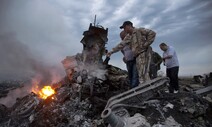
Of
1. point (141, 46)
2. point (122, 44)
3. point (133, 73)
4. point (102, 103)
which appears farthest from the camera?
point (102, 103)

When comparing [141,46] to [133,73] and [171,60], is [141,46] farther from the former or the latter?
[171,60]

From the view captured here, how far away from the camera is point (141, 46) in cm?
617

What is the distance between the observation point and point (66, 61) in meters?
10.8

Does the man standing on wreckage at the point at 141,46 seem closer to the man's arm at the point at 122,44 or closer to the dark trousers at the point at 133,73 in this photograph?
the man's arm at the point at 122,44

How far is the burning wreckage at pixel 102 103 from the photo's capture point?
5145 mm

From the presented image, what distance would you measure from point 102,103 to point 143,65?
8.19ft

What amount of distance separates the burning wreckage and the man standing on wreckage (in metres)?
0.56

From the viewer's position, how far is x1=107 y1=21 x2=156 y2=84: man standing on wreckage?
19.8 feet

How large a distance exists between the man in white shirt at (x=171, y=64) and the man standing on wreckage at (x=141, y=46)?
0.98m

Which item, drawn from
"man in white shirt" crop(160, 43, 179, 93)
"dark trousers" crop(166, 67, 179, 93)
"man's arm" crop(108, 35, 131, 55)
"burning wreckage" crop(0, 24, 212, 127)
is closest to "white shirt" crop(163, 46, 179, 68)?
"man in white shirt" crop(160, 43, 179, 93)

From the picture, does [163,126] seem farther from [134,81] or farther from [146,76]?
[134,81]

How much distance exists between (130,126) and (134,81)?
2242mm

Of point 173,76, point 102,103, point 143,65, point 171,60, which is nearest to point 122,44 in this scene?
point 143,65

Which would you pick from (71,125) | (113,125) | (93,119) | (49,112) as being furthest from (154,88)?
(49,112)
